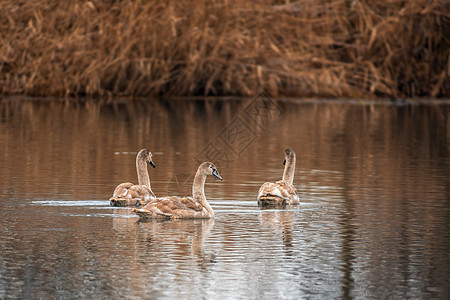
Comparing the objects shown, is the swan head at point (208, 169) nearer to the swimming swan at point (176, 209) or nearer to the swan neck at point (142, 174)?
the swimming swan at point (176, 209)

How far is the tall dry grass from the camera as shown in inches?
1859

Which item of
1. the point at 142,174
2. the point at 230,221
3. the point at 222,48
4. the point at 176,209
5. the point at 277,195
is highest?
the point at 222,48

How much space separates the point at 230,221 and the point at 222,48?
34.5 metres

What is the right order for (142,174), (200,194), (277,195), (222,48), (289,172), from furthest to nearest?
(222,48)
(289,172)
(142,174)
(277,195)
(200,194)

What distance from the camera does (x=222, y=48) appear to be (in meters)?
47.5

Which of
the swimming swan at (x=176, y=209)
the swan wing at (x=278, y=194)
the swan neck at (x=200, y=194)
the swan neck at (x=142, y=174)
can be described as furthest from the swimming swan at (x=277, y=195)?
the swan neck at (x=142, y=174)

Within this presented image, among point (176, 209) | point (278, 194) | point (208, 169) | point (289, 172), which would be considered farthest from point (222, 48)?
point (176, 209)

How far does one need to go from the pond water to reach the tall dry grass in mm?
16710

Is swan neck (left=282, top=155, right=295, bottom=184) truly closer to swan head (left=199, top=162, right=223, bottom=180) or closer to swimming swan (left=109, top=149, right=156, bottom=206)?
swimming swan (left=109, top=149, right=156, bottom=206)

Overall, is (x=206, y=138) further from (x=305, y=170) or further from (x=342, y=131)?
(x=305, y=170)

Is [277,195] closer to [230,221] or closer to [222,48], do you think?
[230,221]

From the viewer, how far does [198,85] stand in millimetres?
49656

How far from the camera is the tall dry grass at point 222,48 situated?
47219 mm

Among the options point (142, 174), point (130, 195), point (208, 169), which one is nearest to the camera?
point (208, 169)
